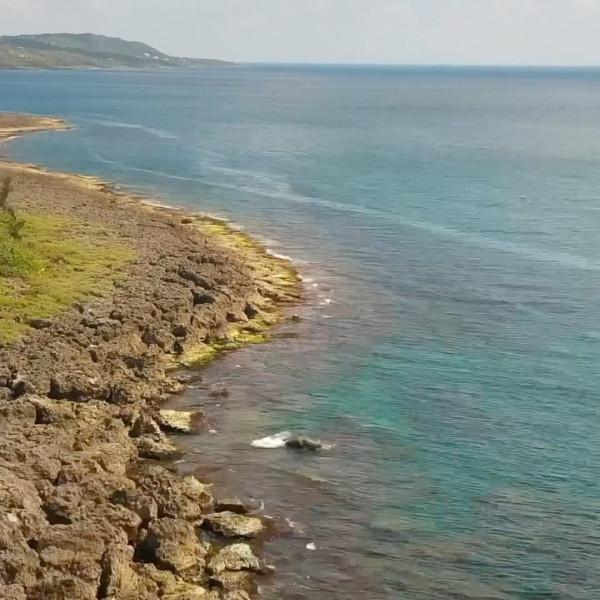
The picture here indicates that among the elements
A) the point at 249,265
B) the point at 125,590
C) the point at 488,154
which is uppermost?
the point at 488,154

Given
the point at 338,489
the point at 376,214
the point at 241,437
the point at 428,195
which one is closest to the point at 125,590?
the point at 338,489

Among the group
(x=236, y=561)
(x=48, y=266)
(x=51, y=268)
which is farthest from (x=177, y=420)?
(x=48, y=266)

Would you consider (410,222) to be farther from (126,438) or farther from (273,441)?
(126,438)

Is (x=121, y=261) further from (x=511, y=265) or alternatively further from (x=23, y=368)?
(x=511, y=265)

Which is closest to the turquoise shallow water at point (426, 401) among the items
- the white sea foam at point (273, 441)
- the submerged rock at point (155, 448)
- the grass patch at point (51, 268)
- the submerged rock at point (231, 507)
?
the white sea foam at point (273, 441)

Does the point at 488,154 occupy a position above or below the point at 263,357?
above

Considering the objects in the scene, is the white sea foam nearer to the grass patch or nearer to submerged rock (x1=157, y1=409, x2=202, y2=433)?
submerged rock (x1=157, y1=409, x2=202, y2=433)
